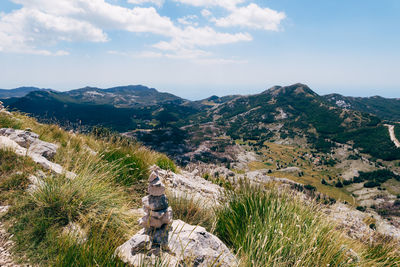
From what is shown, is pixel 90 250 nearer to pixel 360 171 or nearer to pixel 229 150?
pixel 229 150

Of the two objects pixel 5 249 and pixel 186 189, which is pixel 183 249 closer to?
pixel 5 249

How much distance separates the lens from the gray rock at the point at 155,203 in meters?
4.06

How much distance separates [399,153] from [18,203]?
251637mm

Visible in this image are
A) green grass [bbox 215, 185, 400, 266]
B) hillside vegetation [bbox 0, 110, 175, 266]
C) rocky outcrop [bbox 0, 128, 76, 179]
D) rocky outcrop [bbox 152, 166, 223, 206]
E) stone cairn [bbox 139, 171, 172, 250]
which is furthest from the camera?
rocky outcrop [bbox 152, 166, 223, 206]

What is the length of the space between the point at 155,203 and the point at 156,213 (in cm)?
20

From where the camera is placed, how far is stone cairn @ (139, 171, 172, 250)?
399 centimetres

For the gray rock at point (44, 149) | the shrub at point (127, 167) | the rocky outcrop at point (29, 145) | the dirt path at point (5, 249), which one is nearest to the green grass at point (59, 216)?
the dirt path at point (5, 249)

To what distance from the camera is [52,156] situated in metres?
8.11

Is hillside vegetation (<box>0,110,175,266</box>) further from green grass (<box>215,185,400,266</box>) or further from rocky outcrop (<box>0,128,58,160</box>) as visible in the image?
green grass (<box>215,185,400,266</box>)

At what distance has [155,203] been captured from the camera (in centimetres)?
409

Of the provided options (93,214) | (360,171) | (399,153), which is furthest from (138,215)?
(399,153)

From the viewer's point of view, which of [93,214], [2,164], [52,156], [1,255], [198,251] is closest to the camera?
[1,255]

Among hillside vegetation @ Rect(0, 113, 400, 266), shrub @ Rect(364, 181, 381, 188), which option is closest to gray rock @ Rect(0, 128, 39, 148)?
hillside vegetation @ Rect(0, 113, 400, 266)

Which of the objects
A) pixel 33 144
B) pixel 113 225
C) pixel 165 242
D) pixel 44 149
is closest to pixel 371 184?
pixel 165 242
